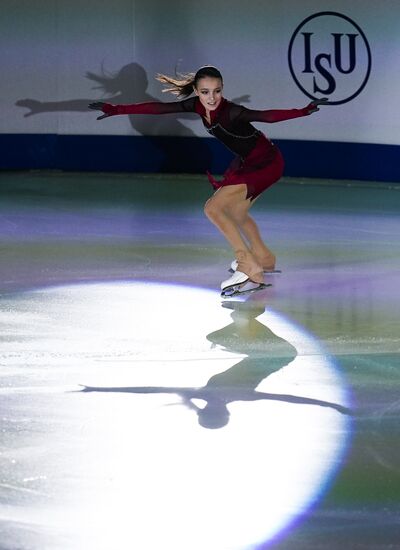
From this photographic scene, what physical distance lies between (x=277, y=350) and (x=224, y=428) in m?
1.21

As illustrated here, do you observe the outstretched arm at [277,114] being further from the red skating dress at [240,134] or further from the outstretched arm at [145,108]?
the outstretched arm at [145,108]

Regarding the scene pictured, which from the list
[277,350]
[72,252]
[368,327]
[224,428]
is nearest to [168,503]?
[224,428]

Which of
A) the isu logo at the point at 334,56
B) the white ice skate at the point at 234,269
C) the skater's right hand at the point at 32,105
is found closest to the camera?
the white ice skate at the point at 234,269

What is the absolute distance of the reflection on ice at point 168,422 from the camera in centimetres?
376

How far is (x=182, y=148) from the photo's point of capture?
39.6ft

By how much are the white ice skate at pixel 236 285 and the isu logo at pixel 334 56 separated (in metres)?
4.66

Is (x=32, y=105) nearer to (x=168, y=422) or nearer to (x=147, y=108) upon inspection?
(x=147, y=108)

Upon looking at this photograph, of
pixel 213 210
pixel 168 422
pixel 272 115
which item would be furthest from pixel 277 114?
pixel 168 422

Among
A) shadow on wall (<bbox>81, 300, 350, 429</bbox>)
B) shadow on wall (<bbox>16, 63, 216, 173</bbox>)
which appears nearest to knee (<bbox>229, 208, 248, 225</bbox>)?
shadow on wall (<bbox>81, 300, 350, 429</bbox>)

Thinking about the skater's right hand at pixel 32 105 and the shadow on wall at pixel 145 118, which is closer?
the shadow on wall at pixel 145 118

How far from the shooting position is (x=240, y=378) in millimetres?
5230

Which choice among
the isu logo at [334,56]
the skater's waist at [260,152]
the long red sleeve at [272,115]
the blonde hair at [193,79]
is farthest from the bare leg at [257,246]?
A: the isu logo at [334,56]

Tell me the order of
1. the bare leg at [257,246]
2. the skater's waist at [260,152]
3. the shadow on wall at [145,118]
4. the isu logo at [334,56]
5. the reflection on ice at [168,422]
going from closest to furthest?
the reflection on ice at [168,422], the skater's waist at [260,152], the bare leg at [257,246], the isu logo at [334,56], the shadow on wall at [145,118]

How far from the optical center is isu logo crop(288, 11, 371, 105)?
37.4ft
